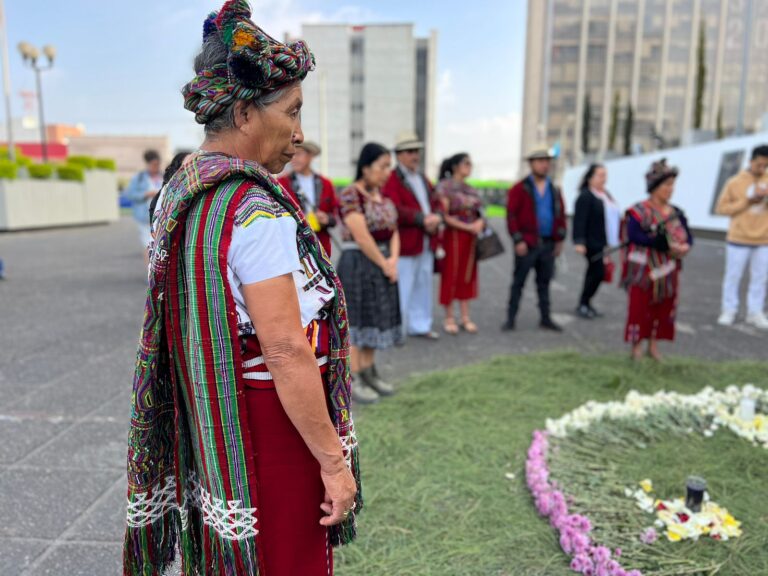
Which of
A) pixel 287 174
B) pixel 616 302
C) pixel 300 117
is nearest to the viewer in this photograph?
pixel 300 117

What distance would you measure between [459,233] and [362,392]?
2695 mm

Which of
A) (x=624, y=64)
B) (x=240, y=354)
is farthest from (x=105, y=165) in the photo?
(x=624, y=64)

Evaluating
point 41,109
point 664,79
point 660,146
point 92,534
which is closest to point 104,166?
point 41,109

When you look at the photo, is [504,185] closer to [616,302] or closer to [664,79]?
[616,302]

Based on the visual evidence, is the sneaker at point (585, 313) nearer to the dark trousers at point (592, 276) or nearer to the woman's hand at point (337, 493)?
the dark trousers at point (592, 276)

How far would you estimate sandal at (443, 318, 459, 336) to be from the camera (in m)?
6.46

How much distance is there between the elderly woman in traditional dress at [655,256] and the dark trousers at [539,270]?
4.65ft

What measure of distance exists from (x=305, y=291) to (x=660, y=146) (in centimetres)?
2158

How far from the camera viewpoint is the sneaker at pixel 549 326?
21.4 ft

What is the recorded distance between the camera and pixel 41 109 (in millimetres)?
24016

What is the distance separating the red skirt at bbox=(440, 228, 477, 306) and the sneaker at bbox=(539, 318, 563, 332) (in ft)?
2.93

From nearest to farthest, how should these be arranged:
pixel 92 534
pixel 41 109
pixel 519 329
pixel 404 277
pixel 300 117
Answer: pixel 300 117
pixel 92 534
pixel 404 277
pixel 519 329
pixel 41 109

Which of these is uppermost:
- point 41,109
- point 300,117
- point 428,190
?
point 41,109

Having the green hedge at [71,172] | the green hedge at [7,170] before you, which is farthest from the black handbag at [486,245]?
the green hedge at [71,172]
